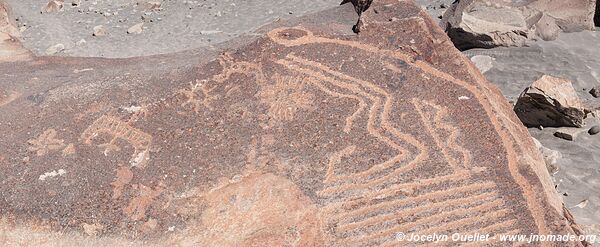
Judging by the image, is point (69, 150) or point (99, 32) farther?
point (99, 32)

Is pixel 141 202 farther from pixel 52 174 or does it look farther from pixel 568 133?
pixel 568 133

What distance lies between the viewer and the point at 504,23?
18.1 feet

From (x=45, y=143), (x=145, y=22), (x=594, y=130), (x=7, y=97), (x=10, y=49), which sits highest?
(x=45, y=143)

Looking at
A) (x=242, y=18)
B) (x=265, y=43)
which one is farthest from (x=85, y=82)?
(x=242, y=18)

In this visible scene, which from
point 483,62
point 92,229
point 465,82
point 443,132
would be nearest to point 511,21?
point 483,62

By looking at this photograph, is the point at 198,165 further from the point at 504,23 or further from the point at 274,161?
the point at 504,23

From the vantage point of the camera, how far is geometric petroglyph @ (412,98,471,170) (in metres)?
2.81

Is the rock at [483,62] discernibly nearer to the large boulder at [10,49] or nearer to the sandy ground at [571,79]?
the sandy ground at [571,79]

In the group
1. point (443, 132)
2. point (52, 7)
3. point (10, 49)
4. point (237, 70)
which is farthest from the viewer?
point (52, 7)

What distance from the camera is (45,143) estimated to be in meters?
3.03

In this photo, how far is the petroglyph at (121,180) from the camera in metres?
2.76

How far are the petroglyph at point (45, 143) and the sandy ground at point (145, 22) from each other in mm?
3185

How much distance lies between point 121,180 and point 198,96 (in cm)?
65

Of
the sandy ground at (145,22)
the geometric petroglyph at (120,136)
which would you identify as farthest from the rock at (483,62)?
the geometric petroglyph at (120,136)
